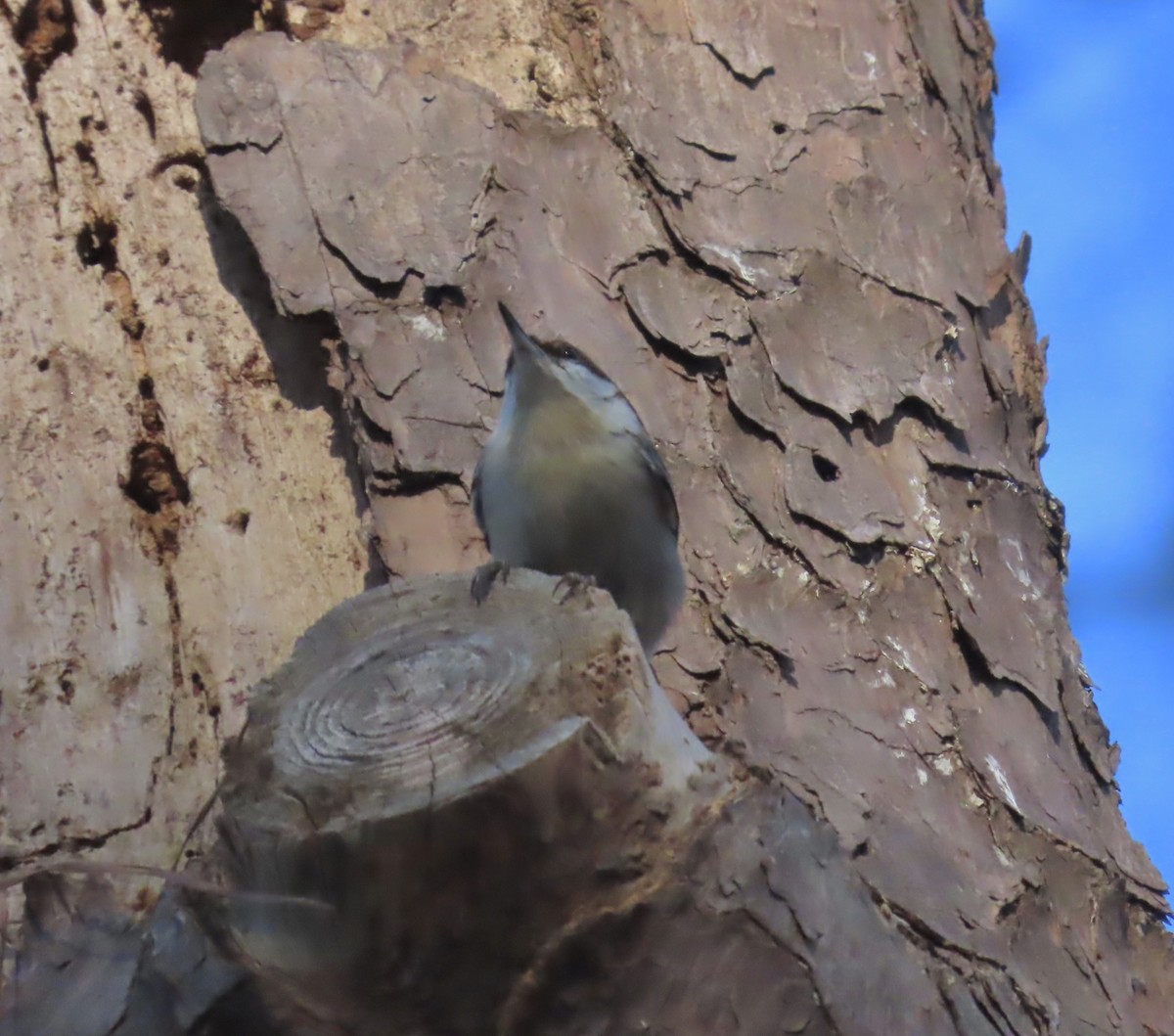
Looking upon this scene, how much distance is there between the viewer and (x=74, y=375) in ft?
7.35

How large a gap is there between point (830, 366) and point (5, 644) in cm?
149

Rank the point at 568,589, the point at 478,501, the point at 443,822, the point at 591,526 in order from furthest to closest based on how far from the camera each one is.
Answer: the point at 591,526, the point at 478,501, the point at 568,589, the point at 443,822

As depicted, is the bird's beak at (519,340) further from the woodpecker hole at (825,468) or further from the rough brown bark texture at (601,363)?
the woodpecker hole at (825,468)

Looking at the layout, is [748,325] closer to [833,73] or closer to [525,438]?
[525,438]

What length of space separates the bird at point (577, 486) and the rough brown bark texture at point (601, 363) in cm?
5

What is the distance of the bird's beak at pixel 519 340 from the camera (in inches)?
91.3

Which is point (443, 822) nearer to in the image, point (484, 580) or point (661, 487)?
point (484, 580)

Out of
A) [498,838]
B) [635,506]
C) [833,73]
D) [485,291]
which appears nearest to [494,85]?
[485,291]

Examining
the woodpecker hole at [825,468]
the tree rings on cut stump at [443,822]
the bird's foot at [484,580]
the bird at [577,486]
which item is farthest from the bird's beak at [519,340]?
the tree rings on cut stump at [443,822]

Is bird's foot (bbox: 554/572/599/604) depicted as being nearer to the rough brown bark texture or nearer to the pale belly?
the rough brown bark texture

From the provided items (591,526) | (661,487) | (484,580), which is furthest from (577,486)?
(484,580)

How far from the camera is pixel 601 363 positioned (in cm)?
240

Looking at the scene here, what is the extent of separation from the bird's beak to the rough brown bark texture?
3 centimetres

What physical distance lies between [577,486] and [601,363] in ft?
0.76
